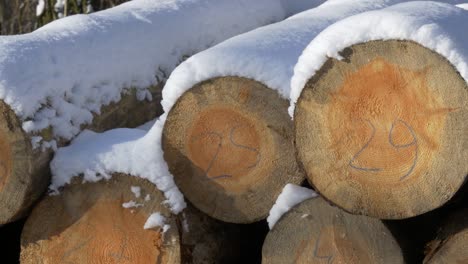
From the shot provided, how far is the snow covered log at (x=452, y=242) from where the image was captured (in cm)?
257

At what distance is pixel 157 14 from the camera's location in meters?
4.01

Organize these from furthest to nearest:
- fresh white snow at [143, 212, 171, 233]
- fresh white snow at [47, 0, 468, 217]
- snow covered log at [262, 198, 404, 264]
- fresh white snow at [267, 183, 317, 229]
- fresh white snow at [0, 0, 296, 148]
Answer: fresh white snow at [0, 0, 296, 148], fresh white snow at [143, 212, 171, 233], fresh white snow at [267, 183, 317, 229], snow covered log at [262, 198, 404, 264], fresh white snow at [47, 0, 468, 217]

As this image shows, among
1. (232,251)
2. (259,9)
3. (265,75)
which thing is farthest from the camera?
(259,9)

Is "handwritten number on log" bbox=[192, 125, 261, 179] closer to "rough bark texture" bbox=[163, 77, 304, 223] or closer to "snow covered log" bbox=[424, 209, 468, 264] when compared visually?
"rough bark texture" bbox=[163, 77, 304, 223]

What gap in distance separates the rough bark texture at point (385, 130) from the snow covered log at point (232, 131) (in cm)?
20

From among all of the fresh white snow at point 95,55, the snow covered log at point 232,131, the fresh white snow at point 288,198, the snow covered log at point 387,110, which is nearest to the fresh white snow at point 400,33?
the snow covered log at point 387,110

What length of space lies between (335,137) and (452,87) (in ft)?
1.32

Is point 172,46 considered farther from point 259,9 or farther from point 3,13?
point 3,13

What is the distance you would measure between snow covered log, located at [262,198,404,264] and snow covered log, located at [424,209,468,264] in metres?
0.11

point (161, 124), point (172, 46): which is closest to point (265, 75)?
point (161, 124)

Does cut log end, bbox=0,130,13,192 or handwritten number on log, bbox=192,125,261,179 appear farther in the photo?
cut log end, bbox=0,130,13,192

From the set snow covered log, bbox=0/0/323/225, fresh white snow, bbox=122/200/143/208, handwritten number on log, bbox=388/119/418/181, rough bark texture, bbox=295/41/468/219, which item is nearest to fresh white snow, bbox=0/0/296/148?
snow covered log, bbox=0/0/323/225

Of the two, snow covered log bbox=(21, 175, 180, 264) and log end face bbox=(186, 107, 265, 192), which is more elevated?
log end face bbox=(186, 107, 265, 192)

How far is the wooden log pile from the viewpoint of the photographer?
2.44 metres
